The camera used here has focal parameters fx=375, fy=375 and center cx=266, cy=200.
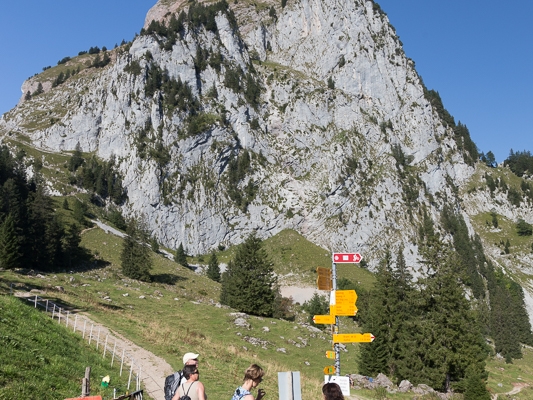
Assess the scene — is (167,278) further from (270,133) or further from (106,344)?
(270,133)

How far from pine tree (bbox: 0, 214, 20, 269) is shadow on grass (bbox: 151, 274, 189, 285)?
1938 centimetres

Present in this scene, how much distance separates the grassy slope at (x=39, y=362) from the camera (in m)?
9.88

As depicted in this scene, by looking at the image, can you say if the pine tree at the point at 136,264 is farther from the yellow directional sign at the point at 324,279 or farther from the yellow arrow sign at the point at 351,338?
the yellow arrow sign at the point at 351,338

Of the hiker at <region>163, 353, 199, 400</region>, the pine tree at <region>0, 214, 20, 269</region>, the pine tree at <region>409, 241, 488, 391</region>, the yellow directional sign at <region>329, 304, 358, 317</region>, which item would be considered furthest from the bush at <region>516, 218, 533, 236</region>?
the hiker at <region>163, 353, 199, 400</region>

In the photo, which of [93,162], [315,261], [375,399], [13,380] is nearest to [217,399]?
[13,380]

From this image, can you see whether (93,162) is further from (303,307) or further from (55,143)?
(303,307)

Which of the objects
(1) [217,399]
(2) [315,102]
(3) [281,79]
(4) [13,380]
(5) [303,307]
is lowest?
(5) [303,307]

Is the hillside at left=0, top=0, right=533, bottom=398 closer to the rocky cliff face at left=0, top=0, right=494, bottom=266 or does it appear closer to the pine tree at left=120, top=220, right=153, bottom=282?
the rocky cliff face at left=0, top=0, right=494, bottom=266

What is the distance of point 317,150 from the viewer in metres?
134

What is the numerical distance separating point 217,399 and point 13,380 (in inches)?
351

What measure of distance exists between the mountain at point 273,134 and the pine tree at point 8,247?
58745mm

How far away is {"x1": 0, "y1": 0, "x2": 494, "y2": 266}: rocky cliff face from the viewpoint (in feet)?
390

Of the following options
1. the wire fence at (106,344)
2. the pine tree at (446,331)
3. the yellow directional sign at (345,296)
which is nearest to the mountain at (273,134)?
the pine tree at (446,331)

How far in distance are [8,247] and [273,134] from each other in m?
101
